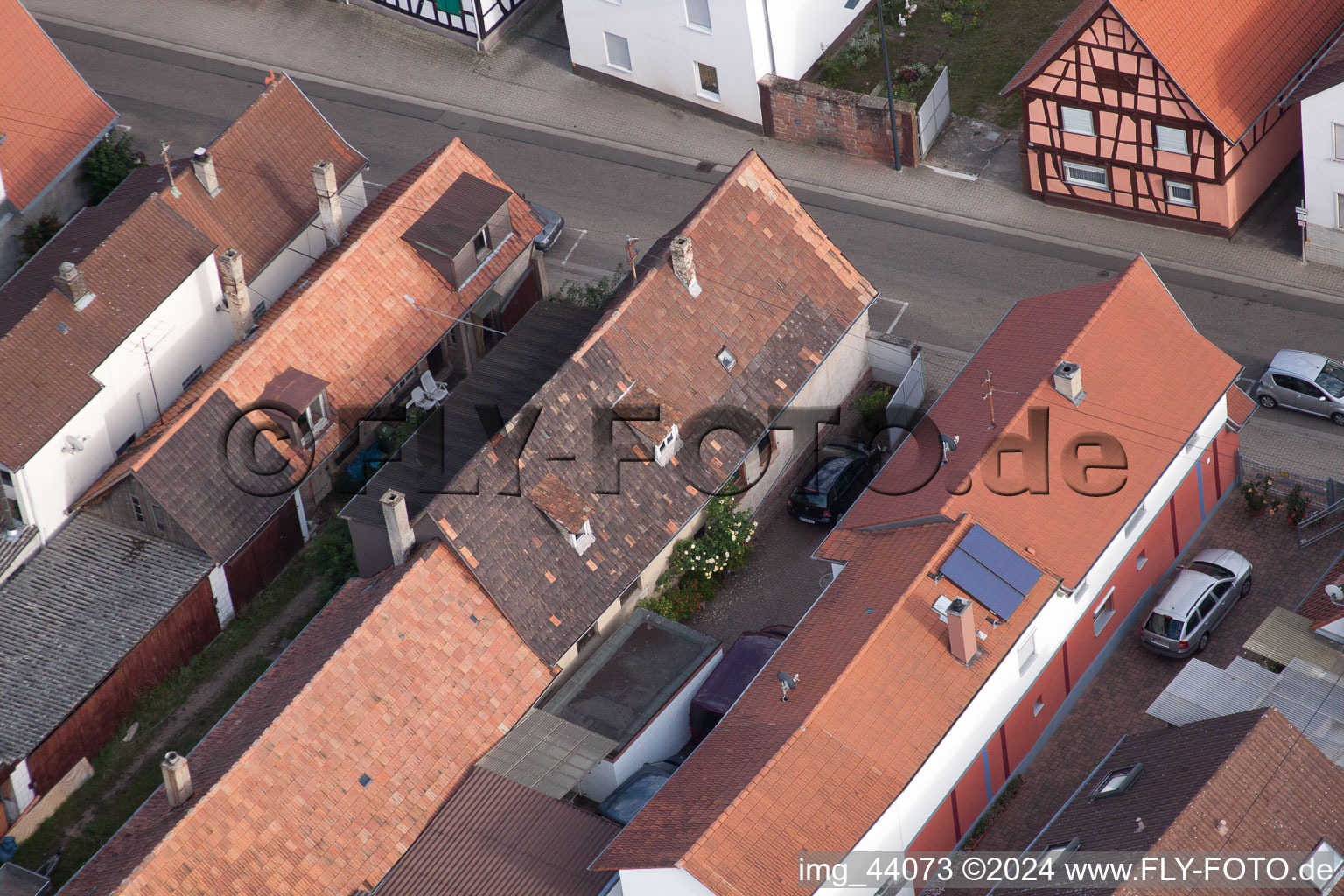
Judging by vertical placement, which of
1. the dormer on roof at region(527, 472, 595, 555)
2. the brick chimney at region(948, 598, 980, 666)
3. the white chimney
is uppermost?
the white chimney

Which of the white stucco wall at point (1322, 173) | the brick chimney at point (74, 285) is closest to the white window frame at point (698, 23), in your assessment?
the white stucco wall at point (1322, 173)

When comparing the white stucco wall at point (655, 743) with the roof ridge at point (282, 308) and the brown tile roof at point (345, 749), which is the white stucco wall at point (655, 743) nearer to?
the brown tile roof at point (345, 749)

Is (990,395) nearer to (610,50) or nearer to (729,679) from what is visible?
(729,679)

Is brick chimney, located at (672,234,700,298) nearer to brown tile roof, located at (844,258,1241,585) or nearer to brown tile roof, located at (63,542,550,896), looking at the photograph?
brown tile roof, located at (844,258,1241,585)

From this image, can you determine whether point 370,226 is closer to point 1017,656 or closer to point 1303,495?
point 1017,656

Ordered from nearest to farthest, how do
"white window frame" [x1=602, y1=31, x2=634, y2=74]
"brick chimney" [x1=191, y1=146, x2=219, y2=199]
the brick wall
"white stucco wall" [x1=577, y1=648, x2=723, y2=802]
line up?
"white stucco wall" [x1=577, y1=648, x2=723, y2=802] → "brick chimney" [x1=191, y1=146, x2=219, y2=199] → the brick wall → "white window frame" [x1=602, y1=31, x2=634, y2=74]

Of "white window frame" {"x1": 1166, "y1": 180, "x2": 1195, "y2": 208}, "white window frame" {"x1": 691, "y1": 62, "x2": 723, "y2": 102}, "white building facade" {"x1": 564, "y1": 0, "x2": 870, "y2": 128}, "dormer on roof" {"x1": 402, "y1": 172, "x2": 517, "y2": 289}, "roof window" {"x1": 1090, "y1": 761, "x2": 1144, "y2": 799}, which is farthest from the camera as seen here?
"white window frame" {"x1": 691, "y1": 62, "x2": 723, "y2": 102}

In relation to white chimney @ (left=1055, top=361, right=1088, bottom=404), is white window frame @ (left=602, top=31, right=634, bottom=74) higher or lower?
higher

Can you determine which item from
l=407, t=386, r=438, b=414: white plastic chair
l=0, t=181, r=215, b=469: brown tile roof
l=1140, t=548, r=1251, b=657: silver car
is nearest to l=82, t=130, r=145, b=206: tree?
l=0, t=181, r=215, b=469: brown tile roof
